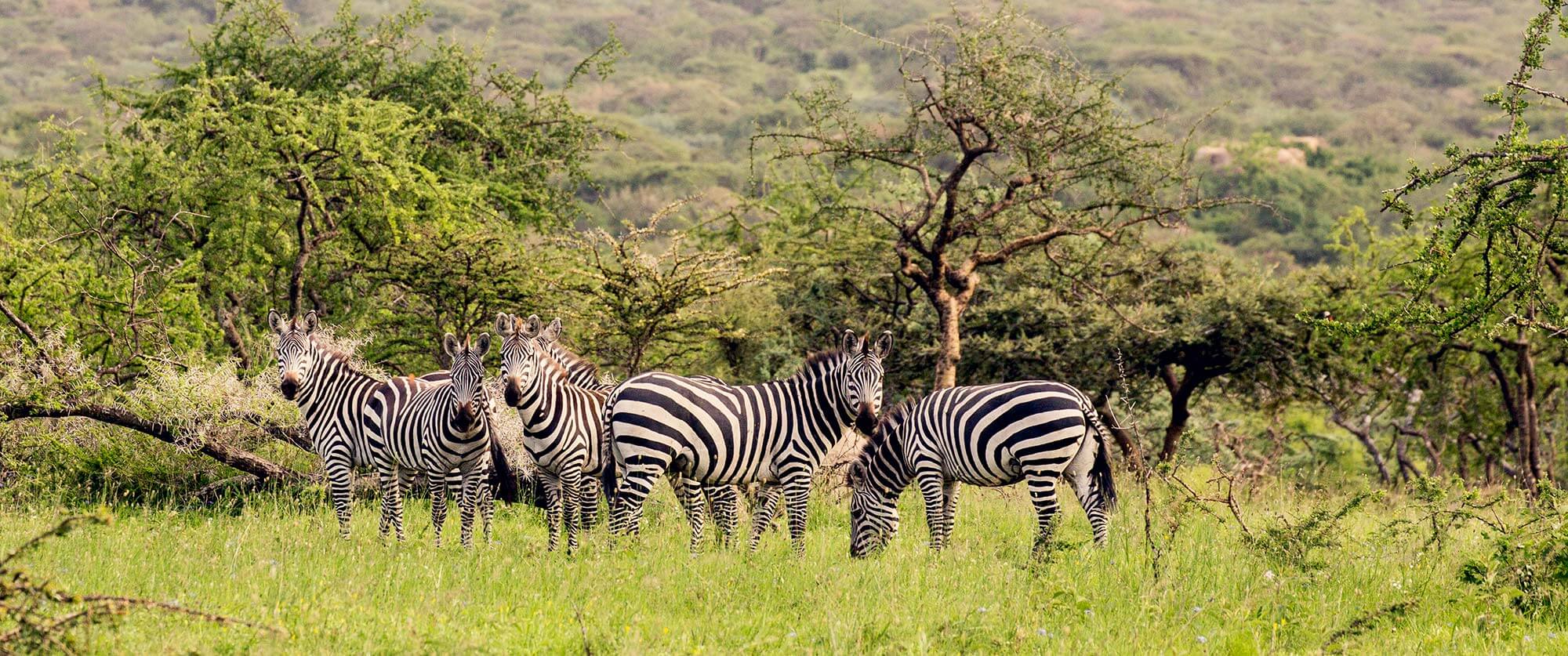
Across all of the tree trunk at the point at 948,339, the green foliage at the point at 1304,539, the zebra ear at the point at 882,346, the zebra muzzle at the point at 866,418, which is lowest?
the tree trunk at the point at 948,339

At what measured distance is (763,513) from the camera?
12.2 metres

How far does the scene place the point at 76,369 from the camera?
1435 cm

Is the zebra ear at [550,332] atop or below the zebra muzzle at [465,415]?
atop

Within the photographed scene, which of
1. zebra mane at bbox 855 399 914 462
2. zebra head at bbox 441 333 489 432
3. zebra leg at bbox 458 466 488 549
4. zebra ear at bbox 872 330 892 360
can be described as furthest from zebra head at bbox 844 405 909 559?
zebra head at bbox 441 333 489 432

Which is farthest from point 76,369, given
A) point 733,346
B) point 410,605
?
point 733,346

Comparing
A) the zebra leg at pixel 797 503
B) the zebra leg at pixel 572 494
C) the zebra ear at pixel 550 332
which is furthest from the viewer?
the zebra ear at pixel 550 332

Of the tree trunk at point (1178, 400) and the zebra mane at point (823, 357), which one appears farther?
the tree trunk at point (1178, 400)

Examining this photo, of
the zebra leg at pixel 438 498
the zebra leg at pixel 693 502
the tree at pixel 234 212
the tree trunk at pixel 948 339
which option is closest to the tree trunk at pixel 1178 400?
the tree trunk at pixel 948 339

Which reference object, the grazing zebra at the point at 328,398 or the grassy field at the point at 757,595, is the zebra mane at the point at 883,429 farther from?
the grazing zebra at the point at 328,398

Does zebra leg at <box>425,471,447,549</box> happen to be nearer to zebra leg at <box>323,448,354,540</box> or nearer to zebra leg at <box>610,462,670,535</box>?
zebra leg at <box>323,448,354,540</box>

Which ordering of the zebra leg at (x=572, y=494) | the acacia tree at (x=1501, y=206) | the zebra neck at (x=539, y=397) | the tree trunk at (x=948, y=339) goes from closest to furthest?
the acacia tree at (x=1501, y=206)
the zebra leg at (x=572, y=494)
the zebra neck at (x=539, y=397)
the tree trunk at (x=948, y=339)

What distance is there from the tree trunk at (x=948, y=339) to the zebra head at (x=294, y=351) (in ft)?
26.8

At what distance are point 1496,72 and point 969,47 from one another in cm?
18832

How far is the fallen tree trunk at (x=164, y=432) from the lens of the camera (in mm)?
14336
